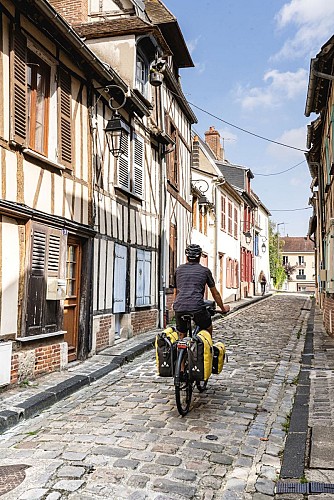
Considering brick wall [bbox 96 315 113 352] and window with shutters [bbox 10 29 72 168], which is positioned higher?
window with shutters [bbox 10 29 72 168]

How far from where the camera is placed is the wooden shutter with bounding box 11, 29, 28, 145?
589 cm

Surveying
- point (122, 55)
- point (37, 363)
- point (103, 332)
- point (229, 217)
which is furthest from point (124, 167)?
point (229, 217)

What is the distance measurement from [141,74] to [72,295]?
557 cm

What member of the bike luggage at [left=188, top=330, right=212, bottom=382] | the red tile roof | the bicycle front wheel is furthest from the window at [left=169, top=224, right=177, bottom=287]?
the red tile roof

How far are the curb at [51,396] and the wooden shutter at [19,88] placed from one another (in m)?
3.04

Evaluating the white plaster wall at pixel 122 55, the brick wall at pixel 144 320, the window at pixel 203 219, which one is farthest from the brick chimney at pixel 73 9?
the window at pixel 203 219

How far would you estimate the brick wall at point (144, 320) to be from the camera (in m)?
10.3

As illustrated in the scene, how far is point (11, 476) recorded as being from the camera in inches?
135

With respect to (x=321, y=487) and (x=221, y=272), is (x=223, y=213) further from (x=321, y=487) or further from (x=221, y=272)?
(x=321, y=487)

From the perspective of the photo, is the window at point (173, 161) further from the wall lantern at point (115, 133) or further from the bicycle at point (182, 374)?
the bicycle at point (182, 374)

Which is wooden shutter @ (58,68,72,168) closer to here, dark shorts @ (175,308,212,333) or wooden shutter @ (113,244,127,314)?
wooden shutter @ (113,244,127,314)

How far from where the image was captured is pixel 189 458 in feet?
12.3

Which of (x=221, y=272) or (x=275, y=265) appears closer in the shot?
(x=221, y=272)

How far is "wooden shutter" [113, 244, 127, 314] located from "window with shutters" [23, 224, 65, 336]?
89.2 inches
